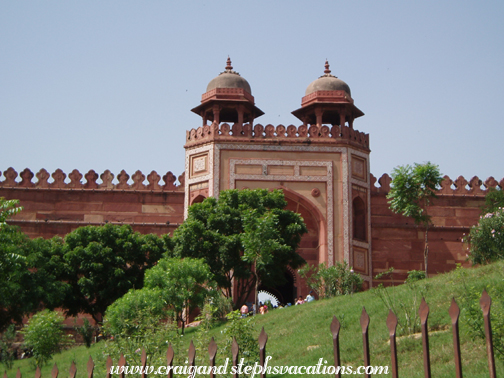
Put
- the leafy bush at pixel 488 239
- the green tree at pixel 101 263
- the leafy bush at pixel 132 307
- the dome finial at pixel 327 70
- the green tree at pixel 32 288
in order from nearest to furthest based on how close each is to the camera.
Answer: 1. the leafy bush at pixel 132 307
2. the green tree at pixel 32 288
3. the leafy bush at pixel 488 239
4. the green tree at pixel 101 263
5. the dome finial at pixel 327 70

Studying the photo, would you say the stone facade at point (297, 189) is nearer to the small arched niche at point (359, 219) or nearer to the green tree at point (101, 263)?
the small arched niche at point (359, 219)

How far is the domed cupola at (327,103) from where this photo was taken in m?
18.1

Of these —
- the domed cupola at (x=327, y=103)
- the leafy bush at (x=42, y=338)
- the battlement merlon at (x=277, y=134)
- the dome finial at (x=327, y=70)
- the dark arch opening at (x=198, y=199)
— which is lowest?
the leafy bush at (x=42, y=338)

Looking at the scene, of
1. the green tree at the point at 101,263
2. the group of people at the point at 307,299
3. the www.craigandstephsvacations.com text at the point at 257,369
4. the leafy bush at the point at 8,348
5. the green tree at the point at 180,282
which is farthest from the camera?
the green tree at the point at 101,263

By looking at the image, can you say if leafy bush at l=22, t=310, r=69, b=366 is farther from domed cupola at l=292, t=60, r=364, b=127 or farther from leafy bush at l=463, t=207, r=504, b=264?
leafy bush at l=463, t=207, r=504, b=264

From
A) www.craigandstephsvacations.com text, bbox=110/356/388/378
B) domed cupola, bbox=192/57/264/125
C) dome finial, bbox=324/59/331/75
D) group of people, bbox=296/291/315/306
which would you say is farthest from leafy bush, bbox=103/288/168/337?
dome finial, bbox=324/59/331/75

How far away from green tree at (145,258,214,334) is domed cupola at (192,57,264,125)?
18.9 feet

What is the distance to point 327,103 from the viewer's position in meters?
18.1

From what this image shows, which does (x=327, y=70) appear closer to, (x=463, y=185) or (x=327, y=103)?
(x=327, y=103)

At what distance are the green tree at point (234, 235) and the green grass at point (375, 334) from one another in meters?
2.54

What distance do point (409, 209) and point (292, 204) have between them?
369 centimetres

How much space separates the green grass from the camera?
22.1 feet

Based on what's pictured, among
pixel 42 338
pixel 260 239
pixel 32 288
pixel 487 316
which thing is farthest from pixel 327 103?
pixel 487 316

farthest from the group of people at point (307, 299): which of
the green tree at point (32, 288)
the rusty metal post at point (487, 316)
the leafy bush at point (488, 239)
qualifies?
the rusty metal post at point (487, 316)
